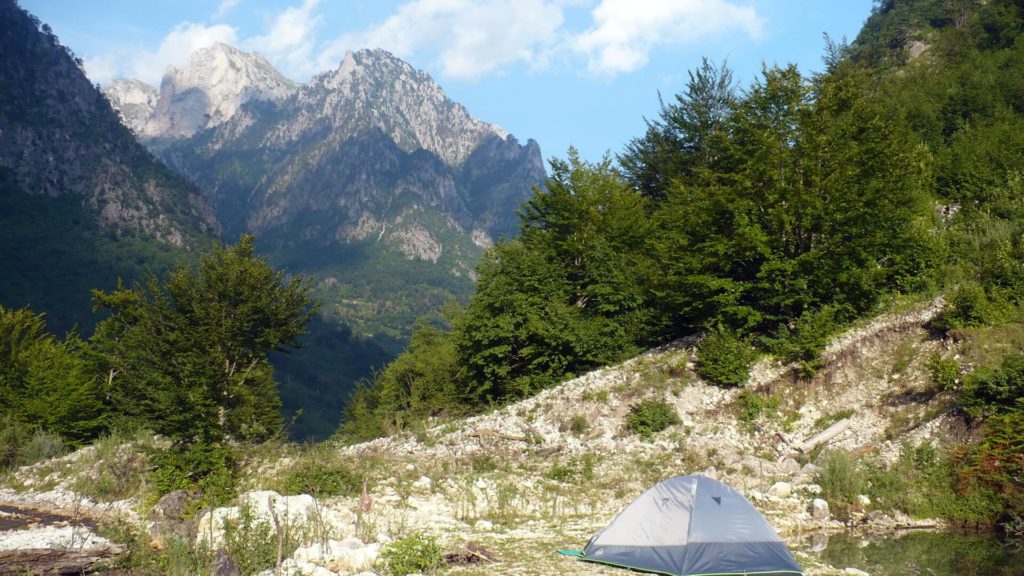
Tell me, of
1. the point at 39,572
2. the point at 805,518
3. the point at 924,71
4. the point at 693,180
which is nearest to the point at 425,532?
the point at 39,572

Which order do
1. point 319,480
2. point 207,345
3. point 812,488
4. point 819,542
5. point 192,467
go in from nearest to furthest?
point 819,542 → point 812,488 → point 319,480 → point 192,467 → point 207,345

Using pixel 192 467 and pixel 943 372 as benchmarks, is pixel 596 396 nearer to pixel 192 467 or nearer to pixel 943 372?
pixel 943 372

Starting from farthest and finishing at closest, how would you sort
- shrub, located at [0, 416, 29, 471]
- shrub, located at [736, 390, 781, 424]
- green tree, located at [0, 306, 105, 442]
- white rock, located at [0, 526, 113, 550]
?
1. green tree, located at [0, 306, 105, 442]
2. shrub, located at [0, 416, 29, 471]
3. shrub, located at [736, 390, 781, 424]
4. white rock, located at [0, 526, 113, 550]

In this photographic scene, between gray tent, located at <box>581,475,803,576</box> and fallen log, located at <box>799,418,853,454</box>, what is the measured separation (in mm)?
8294

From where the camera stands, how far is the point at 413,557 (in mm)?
10391

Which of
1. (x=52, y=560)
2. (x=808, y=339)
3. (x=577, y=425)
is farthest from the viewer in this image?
(x=577, y=425)

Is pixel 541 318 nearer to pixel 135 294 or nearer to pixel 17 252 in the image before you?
pixel 135 294

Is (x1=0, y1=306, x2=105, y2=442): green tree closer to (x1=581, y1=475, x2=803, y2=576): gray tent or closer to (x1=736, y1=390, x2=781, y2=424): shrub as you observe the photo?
(x1=736, y1=390, x2=781, y2=424): shrub

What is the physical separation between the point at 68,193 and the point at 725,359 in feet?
567

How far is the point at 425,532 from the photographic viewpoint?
13.0 meters

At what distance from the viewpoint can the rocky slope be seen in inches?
503

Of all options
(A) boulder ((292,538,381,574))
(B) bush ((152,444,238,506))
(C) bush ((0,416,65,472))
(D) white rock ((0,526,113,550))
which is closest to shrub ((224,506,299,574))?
(A) boulder ((292,538,381,574))

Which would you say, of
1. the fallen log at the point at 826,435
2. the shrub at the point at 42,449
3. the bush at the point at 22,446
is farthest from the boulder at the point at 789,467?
the bush at the point at 22,446

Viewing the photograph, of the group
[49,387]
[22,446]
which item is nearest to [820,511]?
[22,446]
